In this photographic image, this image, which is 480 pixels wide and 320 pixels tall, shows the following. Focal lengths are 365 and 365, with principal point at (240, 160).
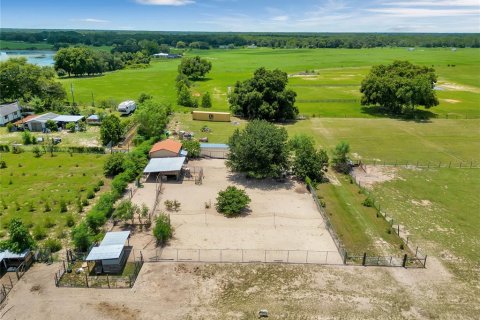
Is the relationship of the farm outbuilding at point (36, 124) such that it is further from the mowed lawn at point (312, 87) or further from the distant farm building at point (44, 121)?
Result: the mowed lawn at point (312, 87)

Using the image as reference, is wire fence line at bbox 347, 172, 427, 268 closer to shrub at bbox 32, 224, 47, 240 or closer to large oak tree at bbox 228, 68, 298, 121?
shrub at bbox 32, 224, 47, 240

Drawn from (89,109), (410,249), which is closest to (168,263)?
(410,249)

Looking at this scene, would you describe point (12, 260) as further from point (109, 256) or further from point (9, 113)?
point (9, 113)

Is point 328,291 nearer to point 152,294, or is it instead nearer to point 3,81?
point 152,294

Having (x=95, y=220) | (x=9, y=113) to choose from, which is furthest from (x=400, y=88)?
(x=9, y=113)

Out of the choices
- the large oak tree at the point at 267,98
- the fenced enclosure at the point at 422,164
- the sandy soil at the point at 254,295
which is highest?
the large oak tree at the point at 267,98

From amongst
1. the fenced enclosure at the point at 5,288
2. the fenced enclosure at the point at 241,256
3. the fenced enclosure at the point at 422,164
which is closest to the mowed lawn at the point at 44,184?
the fenced enclosure at the point at 5,288

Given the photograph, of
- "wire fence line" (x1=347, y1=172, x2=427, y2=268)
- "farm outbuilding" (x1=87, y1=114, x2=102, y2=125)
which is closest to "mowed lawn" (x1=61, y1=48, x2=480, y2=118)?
"farm outbuilding" (x1=87, y1=114, x2=102, y2=125)
